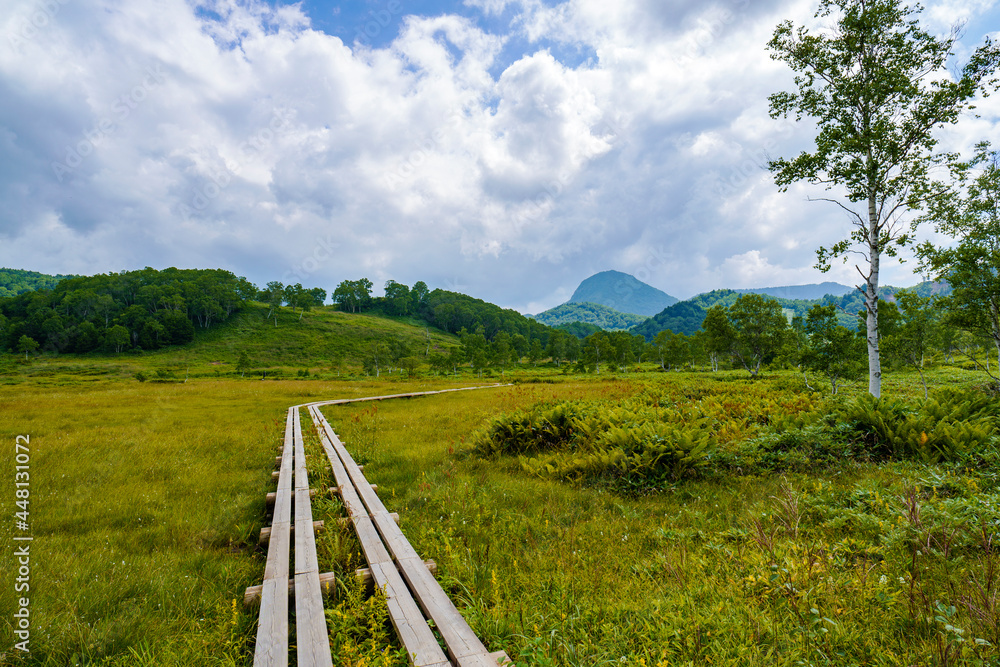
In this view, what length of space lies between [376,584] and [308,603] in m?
0.65

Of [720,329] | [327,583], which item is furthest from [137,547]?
[720,329]

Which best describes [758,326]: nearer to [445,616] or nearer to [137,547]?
[445,616]

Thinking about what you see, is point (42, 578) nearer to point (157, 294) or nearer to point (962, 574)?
point (962, 574)

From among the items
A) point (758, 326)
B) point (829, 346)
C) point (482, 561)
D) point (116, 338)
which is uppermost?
point (758, 326)

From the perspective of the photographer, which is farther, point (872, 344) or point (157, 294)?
point (157, 294)

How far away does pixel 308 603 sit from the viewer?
3.58 metres

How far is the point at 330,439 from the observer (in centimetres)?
1145

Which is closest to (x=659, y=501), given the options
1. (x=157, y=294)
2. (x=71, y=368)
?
(x=71, y=368)

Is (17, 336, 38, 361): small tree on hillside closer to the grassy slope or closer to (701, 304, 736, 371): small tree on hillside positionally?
the grassy slope

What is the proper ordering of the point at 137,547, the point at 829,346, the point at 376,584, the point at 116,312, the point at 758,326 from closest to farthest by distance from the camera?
the point at 376,584 → the point at 137,547 → the point at 829,346 → the point at 758,326 → the point at 116,312

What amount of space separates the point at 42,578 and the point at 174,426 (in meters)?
13.9

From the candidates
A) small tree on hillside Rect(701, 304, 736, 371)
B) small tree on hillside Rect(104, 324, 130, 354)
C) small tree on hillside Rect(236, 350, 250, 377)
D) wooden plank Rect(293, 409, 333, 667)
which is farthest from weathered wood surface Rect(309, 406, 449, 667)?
small tree on hillside Rect(104, 324, 130, 354)

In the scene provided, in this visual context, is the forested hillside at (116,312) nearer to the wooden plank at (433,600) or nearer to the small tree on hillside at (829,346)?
the wooden plank at (433,600)

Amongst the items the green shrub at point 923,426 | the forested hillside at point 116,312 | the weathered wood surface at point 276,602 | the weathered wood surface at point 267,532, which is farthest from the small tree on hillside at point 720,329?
the forested hillside at point 116,312
